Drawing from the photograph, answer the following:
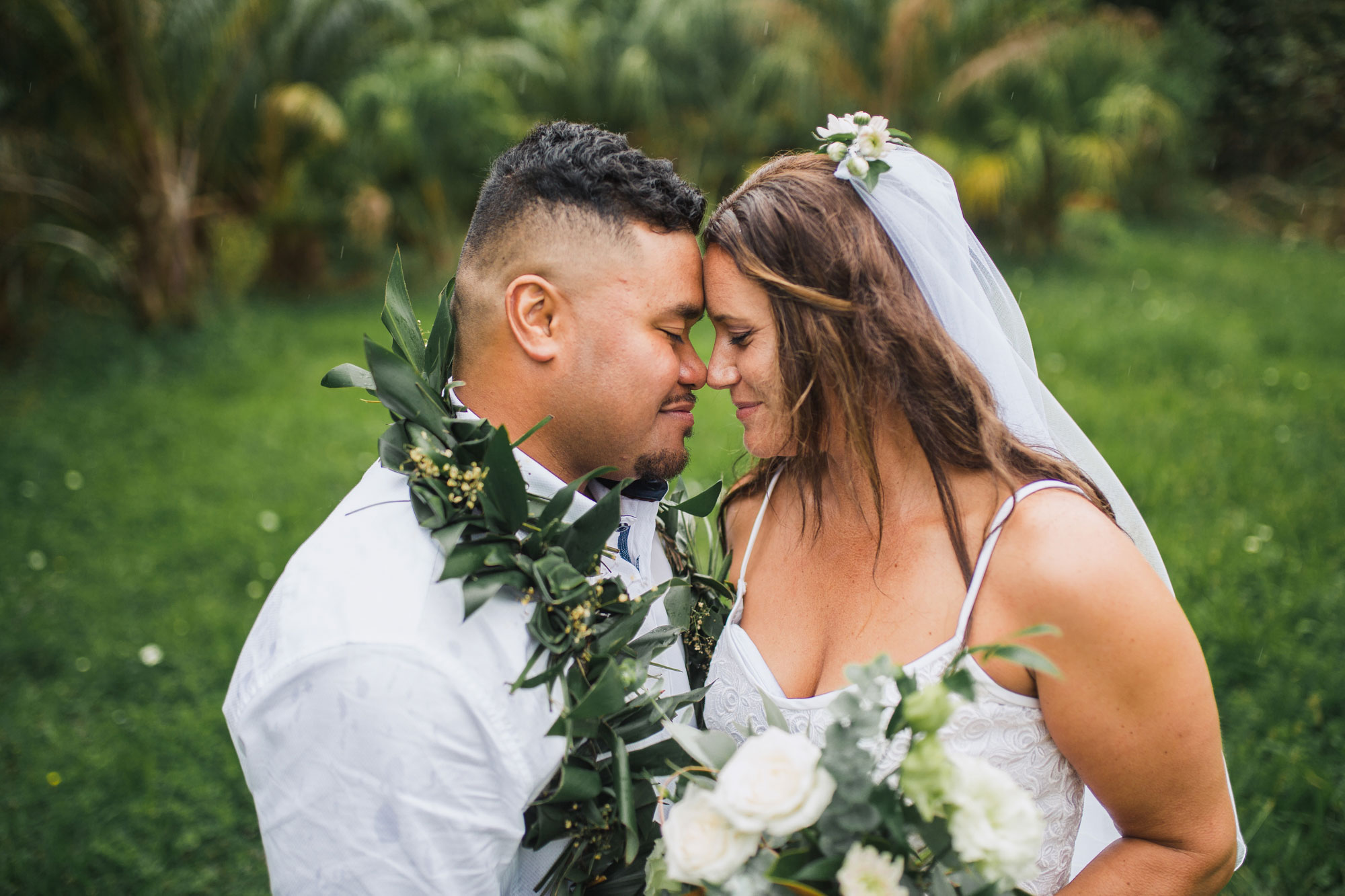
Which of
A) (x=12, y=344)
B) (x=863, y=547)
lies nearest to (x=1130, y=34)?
(x=863, y=547)

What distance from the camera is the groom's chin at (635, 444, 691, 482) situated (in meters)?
2.34

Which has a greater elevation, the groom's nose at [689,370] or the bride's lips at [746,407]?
the groom's nose at [689,370]

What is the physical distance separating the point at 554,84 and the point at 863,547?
1473 cm

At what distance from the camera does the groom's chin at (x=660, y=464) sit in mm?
2336

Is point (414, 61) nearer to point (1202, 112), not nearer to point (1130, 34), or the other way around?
point (1130, 34)

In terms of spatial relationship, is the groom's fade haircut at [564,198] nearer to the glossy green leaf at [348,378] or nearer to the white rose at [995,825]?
the glossy green leaf at [348,378]

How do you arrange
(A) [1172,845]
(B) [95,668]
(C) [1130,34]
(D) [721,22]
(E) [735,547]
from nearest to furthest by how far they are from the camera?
(A) [1172,845] → (E) [735,547] → (B) [95,668] → (C) [1130,34] → (D) [721,22]

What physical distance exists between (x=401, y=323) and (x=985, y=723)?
1.65m

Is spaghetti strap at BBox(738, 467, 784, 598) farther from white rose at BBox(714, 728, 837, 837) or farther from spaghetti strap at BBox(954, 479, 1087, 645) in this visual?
white rose at BBox(714, 728, 837, 837)

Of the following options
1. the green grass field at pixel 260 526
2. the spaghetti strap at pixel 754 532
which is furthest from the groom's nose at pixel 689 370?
the green grass field at pixel 260 526

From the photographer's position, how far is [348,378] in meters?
2.01

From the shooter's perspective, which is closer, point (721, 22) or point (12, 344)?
point (12, 344)

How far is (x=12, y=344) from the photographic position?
10.3 m

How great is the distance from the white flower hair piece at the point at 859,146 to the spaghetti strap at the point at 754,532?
912 mm
